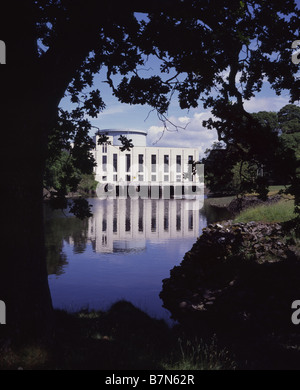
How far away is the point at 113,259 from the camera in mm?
21219

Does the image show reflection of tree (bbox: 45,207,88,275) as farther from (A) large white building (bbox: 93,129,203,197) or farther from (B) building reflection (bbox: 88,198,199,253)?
(A) large white building (bbox: 93,129,203,197)

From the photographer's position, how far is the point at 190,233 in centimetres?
3044

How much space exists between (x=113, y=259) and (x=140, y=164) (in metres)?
95.3

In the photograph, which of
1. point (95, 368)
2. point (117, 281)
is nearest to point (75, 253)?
point (117, 281)

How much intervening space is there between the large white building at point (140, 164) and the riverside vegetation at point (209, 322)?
9061cm

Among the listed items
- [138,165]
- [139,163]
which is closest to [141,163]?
[139,163]

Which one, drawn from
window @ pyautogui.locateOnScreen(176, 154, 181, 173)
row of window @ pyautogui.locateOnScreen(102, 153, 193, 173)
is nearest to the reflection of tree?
row of window @ pyautogui.locateOnScreen(102, 153, 193, 173)

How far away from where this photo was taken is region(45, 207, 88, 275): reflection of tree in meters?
19.6

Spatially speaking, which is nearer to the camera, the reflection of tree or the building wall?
the reflection of tree

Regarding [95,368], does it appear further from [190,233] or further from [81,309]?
[190,233]

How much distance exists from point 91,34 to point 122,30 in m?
3.20

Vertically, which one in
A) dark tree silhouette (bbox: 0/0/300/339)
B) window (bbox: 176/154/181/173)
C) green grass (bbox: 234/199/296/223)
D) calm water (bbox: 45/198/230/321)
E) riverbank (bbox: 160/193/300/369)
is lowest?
calm water (bbox: 45/198/230/321)

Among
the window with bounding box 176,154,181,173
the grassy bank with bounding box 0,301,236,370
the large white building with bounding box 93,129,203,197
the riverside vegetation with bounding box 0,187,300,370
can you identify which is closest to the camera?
the grassy bank with bounding box 0,301,236,370

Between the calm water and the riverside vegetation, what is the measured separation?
1155mm
